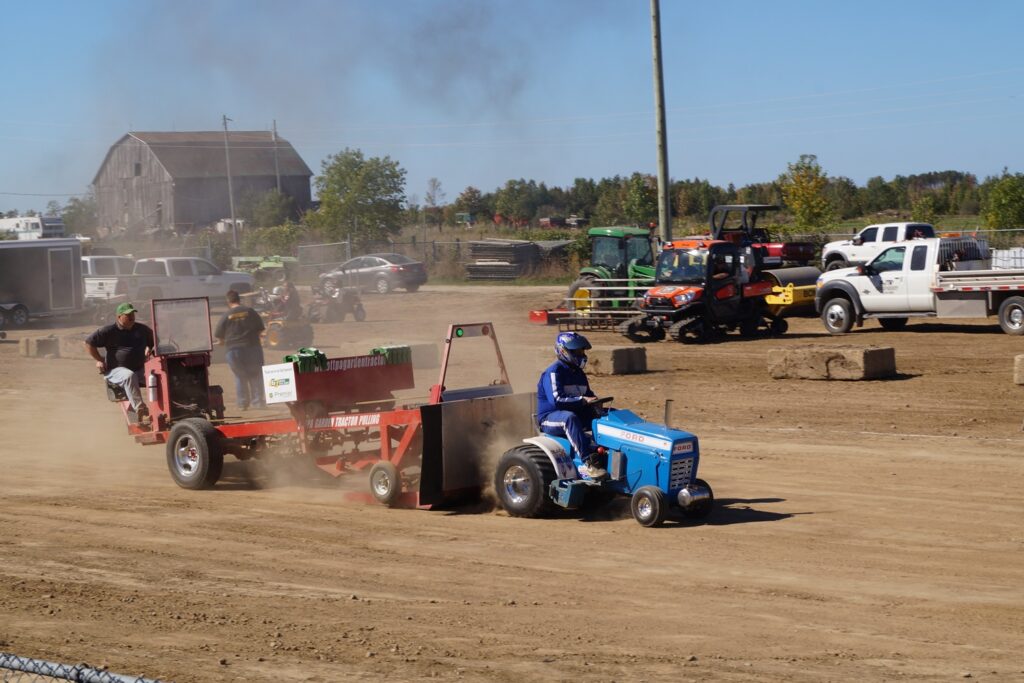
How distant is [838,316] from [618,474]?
57.2ft

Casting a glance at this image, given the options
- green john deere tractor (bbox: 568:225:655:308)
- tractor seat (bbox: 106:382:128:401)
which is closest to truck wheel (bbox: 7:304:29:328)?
green john deere tractor (bbox: 568:225:655:308)

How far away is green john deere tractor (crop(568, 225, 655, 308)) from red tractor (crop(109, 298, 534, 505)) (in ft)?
53.2

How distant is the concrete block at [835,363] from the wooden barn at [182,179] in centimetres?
4948

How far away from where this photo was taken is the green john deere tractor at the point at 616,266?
29.8m

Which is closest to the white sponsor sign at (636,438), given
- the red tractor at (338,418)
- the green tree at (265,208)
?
the red tractor at (338,418)

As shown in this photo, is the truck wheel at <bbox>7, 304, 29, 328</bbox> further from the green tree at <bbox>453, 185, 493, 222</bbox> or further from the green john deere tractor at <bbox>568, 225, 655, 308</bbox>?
the green tree at <bbox>453, 185, 493, 222</bbox>

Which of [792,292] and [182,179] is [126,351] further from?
[182,179]

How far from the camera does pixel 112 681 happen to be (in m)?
5.02

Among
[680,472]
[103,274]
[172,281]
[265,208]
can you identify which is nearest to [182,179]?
[265,208]

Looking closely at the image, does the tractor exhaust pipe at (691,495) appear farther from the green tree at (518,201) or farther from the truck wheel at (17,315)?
the green tree at (518,201)

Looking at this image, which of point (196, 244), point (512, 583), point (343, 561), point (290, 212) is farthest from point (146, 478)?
point (290, 212)

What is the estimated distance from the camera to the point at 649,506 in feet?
32.4

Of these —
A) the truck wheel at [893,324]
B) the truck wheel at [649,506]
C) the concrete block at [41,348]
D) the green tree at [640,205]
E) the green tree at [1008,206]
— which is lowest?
the truck wheel at [649,506]

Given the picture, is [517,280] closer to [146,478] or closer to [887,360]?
[887,360]
